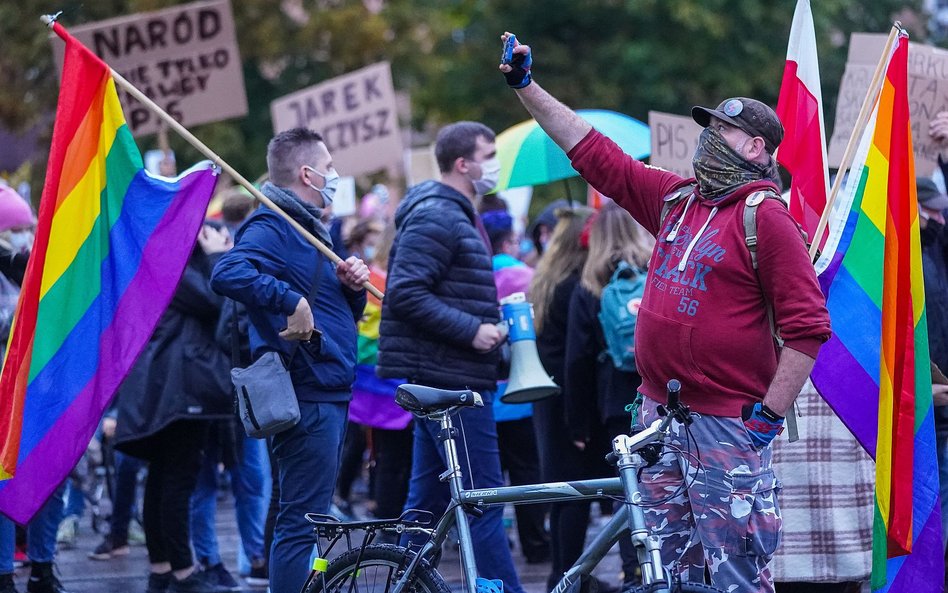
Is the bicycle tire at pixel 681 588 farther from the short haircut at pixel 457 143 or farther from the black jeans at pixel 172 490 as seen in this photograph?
the black jeans at pixel 172 490

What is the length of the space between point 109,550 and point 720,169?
5.35 metres

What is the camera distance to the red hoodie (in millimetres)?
4277

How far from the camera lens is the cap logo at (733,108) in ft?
14.7

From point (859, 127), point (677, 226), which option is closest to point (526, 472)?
point (859, 127)

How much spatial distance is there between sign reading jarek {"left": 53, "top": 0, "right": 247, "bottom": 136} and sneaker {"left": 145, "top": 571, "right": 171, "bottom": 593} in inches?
122

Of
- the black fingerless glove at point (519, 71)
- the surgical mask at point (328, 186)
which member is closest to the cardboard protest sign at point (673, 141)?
the surgical mask at point (328, 186)

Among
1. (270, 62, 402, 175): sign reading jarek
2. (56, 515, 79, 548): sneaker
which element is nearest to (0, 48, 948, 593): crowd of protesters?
(56, 515, 79, 548): sneaker

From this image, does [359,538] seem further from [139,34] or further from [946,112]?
[139,34]

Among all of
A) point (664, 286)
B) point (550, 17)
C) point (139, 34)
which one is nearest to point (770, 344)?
point (664, 286)

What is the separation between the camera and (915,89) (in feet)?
25.7

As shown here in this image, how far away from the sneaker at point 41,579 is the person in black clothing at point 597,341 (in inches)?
103

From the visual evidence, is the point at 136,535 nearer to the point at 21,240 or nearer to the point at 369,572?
the point at 21,240

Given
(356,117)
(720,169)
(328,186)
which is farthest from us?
(356,117)

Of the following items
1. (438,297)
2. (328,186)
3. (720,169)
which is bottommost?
(438,297)
